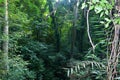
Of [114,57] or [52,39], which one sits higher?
[114,57]

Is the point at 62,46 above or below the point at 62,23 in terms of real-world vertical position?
below

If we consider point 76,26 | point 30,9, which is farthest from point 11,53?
point 76,26

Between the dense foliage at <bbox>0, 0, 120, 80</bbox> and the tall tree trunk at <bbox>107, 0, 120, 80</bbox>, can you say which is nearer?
the tall tree trunk at <bbox>107, 0, 120, 80</bbox>

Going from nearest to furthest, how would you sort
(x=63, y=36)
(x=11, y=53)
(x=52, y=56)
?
(x=11, y=53) < (x=52, y=56) < (x=63, y=36)

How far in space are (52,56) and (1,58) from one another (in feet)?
20.9

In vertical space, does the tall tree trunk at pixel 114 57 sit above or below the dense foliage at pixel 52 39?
above

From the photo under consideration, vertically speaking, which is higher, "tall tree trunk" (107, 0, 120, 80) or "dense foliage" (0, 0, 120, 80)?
"tall tree trunk" (107, 0, 120, 80)

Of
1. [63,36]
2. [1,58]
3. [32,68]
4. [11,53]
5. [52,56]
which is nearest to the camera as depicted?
[1,58]

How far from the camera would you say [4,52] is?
6.22 meters

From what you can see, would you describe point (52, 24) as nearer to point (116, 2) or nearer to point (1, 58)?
point (1, 58)

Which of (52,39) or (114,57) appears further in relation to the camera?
(52,39)

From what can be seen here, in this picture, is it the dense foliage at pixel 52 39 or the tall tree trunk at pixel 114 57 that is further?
the dense foliage at pixel 52 39

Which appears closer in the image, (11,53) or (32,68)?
(11,53)

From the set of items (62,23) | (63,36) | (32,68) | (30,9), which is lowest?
(32,68)
